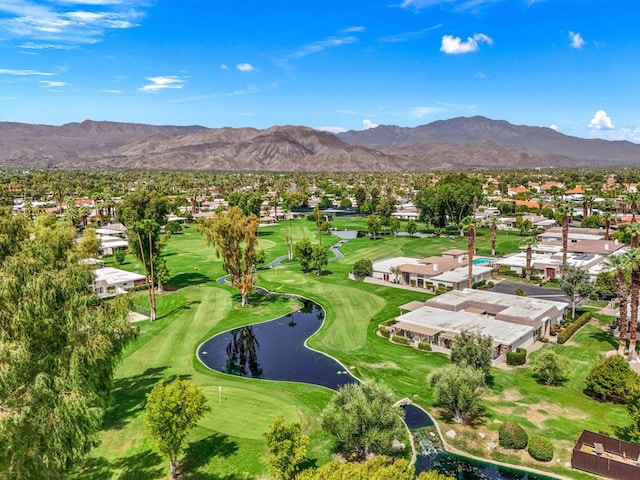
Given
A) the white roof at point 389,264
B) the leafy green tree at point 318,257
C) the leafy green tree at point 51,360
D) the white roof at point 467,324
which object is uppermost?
the leafy green tree at point 51,360

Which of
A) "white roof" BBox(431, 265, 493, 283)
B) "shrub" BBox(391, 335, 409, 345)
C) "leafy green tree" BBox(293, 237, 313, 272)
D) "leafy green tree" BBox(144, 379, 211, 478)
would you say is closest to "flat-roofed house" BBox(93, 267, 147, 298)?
"leafy green tree" BBox(293, 237, 313, 272)

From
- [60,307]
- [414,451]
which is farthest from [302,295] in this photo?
[60,307]

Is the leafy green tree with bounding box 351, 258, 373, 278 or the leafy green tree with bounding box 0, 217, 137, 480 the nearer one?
the leafy green tree with bounding box 0, 217, 137, 480

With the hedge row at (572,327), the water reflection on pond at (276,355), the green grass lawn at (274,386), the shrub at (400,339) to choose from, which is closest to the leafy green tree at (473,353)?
the green grass lawn at (274,386)

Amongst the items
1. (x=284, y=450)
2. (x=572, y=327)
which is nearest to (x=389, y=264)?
(x=572, y=327)

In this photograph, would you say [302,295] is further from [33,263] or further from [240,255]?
[33,263]

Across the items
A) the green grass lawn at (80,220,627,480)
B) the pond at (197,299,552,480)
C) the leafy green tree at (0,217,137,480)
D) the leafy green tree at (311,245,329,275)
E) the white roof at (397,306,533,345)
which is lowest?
the pond at (197,299,552,480)

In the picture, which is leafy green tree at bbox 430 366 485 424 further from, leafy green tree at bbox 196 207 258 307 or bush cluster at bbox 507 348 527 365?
leafy green tree at bbox 196 207 258 307

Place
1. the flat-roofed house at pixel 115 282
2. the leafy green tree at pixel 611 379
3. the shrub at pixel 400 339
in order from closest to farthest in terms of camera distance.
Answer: the leafy green tree at pixel 611 379 → the shrub at pixel 400 339 → the flat-roofed house at pixel 115 282

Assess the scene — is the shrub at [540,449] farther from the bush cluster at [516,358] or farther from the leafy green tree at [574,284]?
Answer: the leafy green tree at [574,284]
